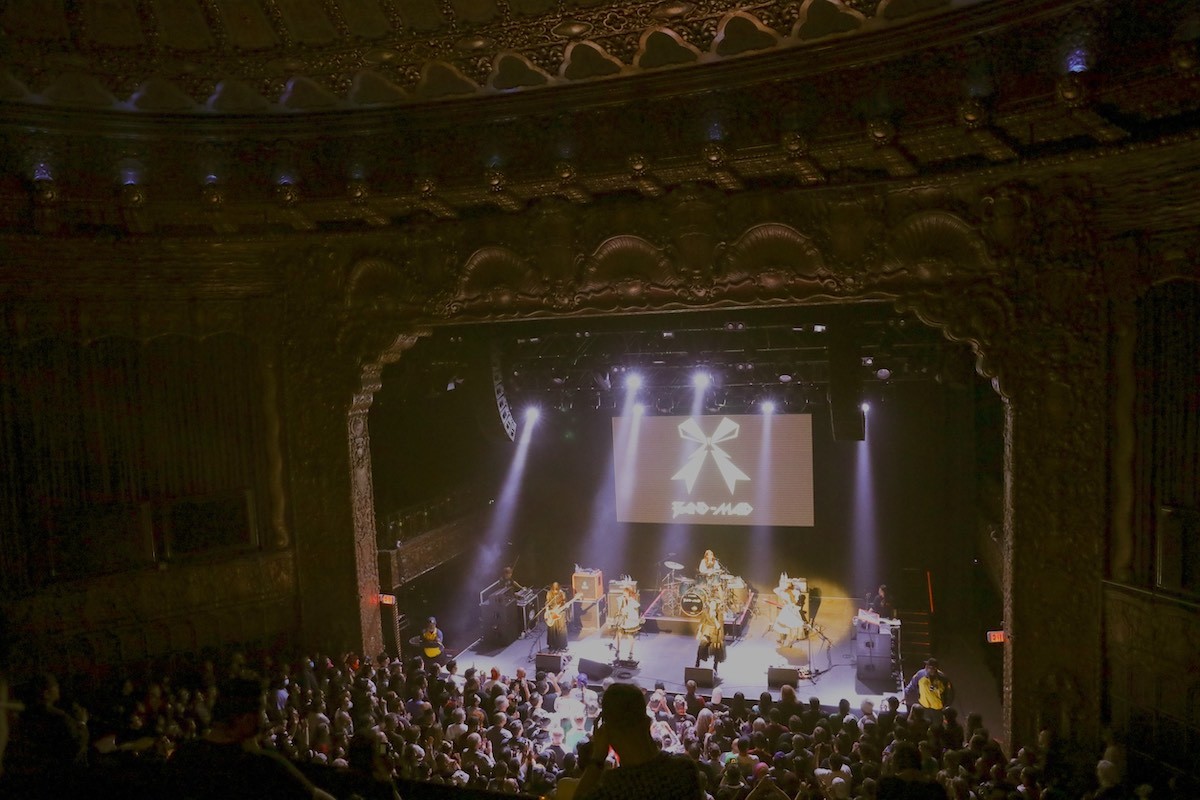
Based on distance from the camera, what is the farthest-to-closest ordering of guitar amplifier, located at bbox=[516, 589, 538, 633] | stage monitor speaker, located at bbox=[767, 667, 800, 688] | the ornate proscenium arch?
1. guitar amplifier, located at bbox=[516, 589, 538, 633]
2. stage monitor speaker, located at bbox=[767, 667, 800, 688]
3. the ornate proscenium arch

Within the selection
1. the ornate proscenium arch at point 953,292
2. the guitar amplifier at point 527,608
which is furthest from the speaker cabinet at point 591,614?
the ornate proscenium arch at point 953,292

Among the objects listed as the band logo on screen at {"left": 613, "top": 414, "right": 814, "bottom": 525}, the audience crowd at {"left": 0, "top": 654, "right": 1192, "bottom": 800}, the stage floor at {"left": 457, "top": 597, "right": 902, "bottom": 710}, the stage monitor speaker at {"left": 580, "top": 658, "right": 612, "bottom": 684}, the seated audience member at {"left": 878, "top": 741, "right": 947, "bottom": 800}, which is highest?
the seated audience member at {"left": 878, "top": 741, "right": 947, "bottom": 800}

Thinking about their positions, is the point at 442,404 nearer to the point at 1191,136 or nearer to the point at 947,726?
the point at 947,726

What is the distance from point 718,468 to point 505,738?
7.99 m

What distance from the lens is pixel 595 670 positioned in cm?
1169

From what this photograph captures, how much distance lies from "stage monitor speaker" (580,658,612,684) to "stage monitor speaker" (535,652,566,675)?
0.38 meters

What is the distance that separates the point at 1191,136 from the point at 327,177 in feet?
24.3

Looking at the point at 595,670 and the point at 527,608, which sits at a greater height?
the point at 527,608

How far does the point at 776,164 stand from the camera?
6645 mm

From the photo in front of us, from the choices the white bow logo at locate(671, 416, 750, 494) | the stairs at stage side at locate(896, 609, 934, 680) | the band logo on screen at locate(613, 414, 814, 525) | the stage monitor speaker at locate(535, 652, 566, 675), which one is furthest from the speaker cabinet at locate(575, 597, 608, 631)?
the stairs at stage side at locate(896, 609, 934, 680)

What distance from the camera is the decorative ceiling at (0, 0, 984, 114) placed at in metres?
5.62

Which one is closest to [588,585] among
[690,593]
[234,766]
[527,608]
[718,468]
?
[527,608]

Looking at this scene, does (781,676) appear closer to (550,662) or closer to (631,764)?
(550,662)

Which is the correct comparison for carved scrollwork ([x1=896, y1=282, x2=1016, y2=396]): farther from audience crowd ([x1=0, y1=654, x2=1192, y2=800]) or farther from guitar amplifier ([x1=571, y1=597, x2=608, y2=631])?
guitar amplifier ([x1=571, y1=597, x2=608, y2=631])
